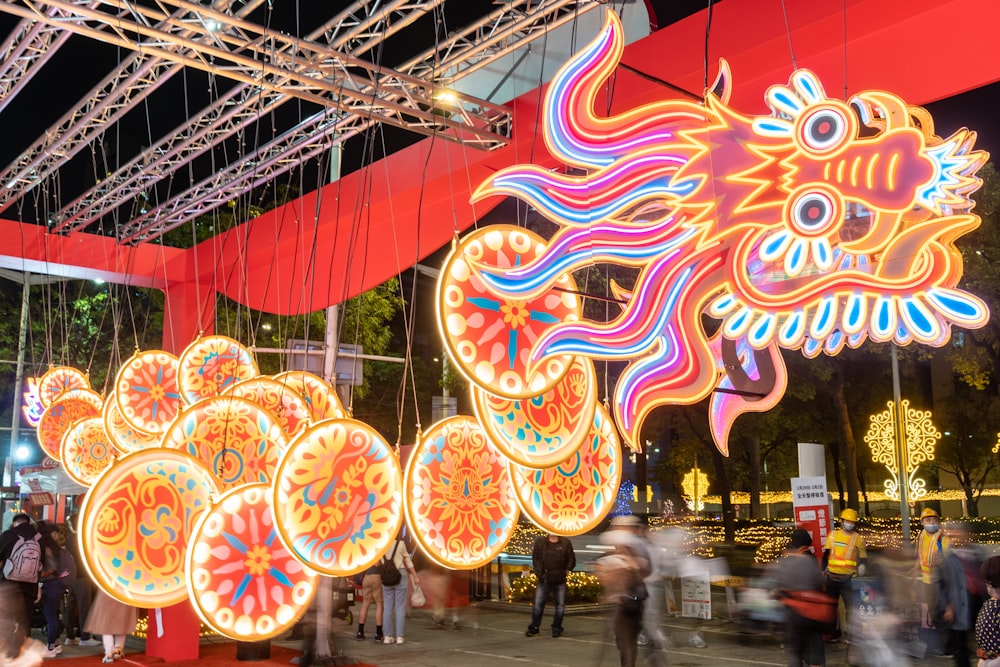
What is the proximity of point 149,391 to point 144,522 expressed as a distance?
4.51 metres

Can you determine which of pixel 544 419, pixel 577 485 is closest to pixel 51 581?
pixel 577 485

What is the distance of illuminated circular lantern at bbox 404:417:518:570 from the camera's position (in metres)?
6.28

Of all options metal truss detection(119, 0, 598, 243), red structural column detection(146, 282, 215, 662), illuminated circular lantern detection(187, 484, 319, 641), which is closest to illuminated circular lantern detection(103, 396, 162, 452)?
red structural column detection(146, 282, 215, 662)

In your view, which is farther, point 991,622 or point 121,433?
point 121,433

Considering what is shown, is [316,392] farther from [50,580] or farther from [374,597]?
[374,597]

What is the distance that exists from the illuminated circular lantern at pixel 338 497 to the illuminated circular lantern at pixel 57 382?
8342 mm

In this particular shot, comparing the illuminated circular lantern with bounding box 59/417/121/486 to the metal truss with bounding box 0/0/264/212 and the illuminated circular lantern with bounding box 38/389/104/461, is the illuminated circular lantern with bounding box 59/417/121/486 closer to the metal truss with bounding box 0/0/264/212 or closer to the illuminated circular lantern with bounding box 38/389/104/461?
the illuminated circular lantern with bounding box 38/389/104/461

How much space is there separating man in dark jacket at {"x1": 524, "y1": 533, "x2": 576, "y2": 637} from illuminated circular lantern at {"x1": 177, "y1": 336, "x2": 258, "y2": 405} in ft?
17.3

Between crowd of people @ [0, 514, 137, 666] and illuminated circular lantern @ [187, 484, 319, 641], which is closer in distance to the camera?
illuminated circular lantern @ [187, 484, 319, 641]

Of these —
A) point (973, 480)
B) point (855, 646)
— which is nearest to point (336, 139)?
point (855, 646)

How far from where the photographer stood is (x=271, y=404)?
369 inches

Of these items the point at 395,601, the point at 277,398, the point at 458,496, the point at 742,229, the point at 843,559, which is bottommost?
the point at 395,601

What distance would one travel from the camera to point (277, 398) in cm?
941

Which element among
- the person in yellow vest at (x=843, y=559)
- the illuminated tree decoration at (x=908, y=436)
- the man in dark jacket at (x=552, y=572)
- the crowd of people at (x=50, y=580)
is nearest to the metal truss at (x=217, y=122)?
the crowd of people at (x=50, y=580)
